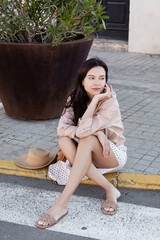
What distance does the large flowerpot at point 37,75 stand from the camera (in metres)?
5.26

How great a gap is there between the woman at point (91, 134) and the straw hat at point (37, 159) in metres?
0.43

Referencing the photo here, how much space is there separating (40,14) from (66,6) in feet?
1.37

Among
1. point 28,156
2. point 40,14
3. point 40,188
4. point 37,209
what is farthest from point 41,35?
point 37,209

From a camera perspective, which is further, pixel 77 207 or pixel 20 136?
pixel 20 136

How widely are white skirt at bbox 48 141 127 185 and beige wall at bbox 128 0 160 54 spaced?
592 centimetres

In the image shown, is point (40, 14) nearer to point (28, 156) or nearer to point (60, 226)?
point (28, 156)

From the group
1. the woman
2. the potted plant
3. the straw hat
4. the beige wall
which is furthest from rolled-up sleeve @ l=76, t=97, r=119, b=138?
the beige wall

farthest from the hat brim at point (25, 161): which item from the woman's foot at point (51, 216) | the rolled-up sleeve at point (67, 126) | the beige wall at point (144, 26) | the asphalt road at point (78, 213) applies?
the beige wall at point (144, 26)

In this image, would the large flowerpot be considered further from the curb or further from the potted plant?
the curb

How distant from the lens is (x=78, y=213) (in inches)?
144

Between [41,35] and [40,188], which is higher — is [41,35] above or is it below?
above

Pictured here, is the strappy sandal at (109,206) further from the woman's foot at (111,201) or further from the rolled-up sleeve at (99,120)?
the rolled-up sleeve at (99,120)

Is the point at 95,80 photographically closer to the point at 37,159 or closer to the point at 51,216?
the point at 37,159

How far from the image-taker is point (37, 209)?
12.2ft
